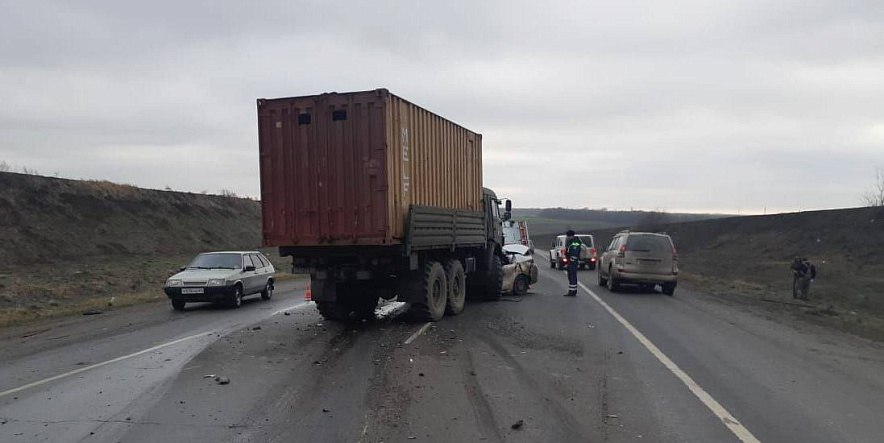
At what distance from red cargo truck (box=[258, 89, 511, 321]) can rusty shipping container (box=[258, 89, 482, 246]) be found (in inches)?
0.7

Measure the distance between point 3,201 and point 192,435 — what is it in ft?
92.1

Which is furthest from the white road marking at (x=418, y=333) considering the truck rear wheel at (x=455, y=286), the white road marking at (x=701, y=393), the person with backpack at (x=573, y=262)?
the person with backpack at (x=573, y=262)

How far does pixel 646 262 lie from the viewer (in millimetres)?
18844

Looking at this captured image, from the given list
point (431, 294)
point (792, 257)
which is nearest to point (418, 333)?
point (431, 294)

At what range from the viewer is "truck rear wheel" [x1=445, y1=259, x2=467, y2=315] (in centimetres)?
1355

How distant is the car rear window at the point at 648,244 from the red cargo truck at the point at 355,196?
26.5 feet

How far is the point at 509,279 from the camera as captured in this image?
59.2 ft

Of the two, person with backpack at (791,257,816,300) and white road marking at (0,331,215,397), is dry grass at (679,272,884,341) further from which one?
white road marking at (0,331,215,397)

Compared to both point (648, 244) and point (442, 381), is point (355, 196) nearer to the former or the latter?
point (442, 381)

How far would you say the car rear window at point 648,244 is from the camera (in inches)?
742

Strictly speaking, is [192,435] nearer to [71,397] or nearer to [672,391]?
[71,397]

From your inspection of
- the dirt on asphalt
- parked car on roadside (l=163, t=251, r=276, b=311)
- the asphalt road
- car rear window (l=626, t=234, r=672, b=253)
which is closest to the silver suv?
car rear window (l=626, t=234, r=672, b=253)

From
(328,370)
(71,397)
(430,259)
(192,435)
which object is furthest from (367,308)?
(192,435)

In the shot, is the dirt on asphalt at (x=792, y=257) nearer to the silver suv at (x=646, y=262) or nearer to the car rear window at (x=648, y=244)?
the silver suv at (x=646, y=262)
